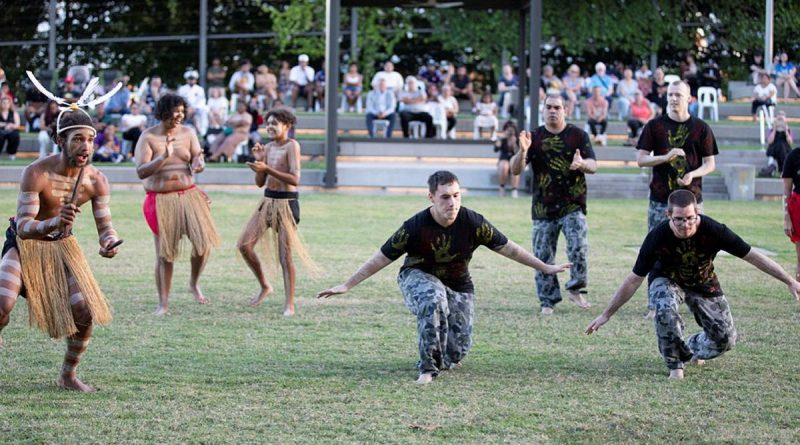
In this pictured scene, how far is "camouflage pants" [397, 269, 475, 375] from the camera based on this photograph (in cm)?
738

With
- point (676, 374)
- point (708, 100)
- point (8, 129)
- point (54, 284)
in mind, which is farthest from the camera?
point (708, 100)

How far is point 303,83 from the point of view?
30.2 m

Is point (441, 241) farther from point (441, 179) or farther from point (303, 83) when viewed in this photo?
point (303, 83)

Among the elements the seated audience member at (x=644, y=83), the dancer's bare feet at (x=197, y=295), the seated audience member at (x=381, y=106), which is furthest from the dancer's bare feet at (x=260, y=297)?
the seated audience member at (x=644, y=83)

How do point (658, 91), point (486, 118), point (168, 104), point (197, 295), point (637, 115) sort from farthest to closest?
point (658, 91) < point (486, 118) < point (637, 115) < point (197, 295) < point (168, 104)

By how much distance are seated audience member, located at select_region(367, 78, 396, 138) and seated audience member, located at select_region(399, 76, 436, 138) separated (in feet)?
0.75

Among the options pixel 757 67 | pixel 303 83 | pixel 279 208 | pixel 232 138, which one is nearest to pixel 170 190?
pixel 279 208

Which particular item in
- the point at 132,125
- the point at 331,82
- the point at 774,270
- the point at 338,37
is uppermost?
the point at 338,37

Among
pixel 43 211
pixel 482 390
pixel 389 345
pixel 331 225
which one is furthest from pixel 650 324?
pixel 331 225

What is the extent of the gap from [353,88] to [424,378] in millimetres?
22799

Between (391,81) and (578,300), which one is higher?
(391,81)

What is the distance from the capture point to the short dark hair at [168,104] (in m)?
10.0

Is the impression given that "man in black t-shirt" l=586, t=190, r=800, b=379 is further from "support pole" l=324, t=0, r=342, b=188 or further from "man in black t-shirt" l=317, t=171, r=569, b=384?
"support pole" l=324, t=0, r=342, b=188

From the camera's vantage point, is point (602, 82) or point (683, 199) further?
point (602, 82)
